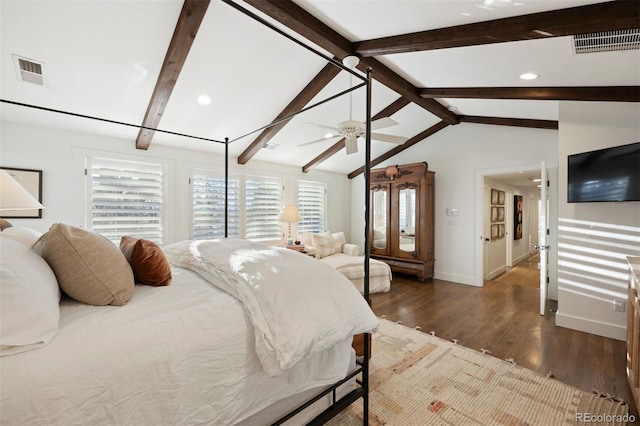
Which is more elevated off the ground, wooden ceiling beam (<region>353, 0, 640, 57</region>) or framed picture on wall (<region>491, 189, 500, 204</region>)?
wooden ceiling beam (<region>353, 0, 640, 57</region>)

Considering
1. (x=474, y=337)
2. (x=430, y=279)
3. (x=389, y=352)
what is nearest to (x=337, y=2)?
(x=389, y=352)

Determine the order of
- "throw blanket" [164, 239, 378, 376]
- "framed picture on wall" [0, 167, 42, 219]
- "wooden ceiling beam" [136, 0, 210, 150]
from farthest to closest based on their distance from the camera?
"framed picture on wall" [0, 167, 42, 219] < "wooden ceiling beam" [136, 0, 210, 150] < "throw blanket" [164, 239, 378, 376]

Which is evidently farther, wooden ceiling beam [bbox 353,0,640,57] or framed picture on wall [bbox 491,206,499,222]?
framed picture on wall [bbox 491,206,499,222]

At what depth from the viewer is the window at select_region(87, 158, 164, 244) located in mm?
3797

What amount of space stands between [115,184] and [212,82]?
208 centimetres

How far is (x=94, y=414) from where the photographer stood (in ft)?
2.90

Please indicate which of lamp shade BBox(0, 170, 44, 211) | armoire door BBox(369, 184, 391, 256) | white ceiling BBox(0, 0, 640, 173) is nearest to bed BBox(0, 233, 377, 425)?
lamp shade BBox(0, 170, 44, 211)

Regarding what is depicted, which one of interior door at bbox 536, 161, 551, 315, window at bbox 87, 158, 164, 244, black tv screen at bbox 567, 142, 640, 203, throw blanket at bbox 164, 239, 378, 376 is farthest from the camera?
window at bbox 87, 158, 164, 244

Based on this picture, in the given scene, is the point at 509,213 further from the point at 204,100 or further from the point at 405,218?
the point at 204,100

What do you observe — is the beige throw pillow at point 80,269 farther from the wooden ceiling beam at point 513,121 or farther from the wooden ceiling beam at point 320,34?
the wooden ceiling beam at point 513,121

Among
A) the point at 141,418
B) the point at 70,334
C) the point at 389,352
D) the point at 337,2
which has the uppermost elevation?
the point at 337,2

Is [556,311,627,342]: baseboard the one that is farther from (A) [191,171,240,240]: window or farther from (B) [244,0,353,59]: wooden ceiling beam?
(A) [191,171,240,240]: window

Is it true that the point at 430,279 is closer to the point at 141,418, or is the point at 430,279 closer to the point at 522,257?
the point at 522,257

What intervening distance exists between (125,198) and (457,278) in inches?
224
